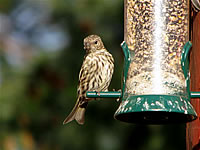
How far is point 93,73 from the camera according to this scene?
8844 millimetres

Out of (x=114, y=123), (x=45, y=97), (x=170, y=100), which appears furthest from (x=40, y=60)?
(x=170, y=100)

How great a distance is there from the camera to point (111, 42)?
1072 centimetres

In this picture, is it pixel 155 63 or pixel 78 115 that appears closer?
pixel 155 63

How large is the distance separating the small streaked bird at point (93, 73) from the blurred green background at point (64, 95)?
1.46m

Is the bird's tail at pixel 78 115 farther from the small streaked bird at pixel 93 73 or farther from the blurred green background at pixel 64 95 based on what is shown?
the blurred green background at pixel 64 95

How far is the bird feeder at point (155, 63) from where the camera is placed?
6789mm

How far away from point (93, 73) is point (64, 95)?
2033 millimetres

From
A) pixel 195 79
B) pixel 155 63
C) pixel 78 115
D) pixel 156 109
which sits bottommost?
pixel 78 115

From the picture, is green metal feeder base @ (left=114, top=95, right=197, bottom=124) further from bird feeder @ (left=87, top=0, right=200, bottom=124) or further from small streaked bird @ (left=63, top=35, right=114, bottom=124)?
small streaked bird @ (left=63, top=35, right=114, bottom=124)

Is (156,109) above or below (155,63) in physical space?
below

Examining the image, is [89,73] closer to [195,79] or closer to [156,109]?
[195,79]

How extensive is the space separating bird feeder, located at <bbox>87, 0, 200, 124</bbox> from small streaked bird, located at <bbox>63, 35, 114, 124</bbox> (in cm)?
138

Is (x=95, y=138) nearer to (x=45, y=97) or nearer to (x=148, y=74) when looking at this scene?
(x=45, y=97)

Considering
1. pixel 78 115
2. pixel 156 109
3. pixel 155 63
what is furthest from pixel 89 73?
pixel 156 109
